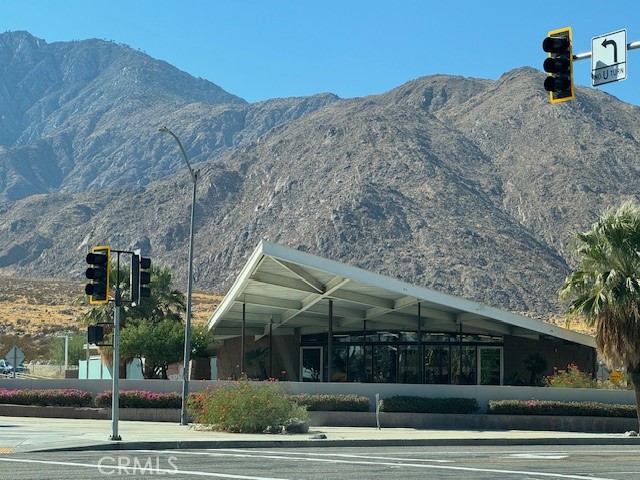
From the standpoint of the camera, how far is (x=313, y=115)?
192500 millimetres

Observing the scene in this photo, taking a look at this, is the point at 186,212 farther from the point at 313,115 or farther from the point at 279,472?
the point at 279,472

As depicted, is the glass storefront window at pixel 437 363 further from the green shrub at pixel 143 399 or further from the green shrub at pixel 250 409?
the green shrub at pixel 250 409

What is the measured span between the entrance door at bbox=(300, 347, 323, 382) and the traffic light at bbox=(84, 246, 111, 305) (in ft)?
109

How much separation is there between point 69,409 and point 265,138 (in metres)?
145

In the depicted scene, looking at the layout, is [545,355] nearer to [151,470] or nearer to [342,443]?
[342,443]

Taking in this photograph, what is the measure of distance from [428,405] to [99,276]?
58.3 feet

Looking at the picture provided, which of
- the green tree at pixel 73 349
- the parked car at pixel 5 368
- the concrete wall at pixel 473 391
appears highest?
the green tree at pixel 73 349

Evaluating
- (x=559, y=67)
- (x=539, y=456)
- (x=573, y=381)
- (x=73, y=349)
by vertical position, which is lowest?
(x=539, y=456)

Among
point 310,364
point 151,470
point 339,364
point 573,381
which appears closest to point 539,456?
point 151,470

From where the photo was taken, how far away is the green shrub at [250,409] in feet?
108

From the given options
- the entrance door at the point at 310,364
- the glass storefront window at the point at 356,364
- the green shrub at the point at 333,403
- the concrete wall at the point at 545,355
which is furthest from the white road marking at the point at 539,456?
the entrance door at the point at 310,364

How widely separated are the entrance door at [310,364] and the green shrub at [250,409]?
24134 mm

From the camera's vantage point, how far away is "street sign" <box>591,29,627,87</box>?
707 inches

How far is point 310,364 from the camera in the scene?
58.9 m
